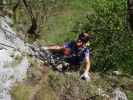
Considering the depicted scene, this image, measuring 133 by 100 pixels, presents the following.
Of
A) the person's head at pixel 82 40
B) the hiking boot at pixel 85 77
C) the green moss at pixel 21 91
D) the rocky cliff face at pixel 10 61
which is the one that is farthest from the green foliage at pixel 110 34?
the green moss at pixel 21 91

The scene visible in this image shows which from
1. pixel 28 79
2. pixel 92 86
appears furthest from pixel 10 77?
pixel 92 86

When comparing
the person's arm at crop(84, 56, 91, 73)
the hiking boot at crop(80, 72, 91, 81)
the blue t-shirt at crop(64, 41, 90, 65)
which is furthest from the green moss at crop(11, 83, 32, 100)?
the blue t-shirt at crop(64, 41, 90, 65)

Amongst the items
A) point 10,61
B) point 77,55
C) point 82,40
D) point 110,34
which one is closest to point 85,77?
point 77,55

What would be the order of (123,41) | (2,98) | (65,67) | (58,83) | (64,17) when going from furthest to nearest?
(64,17) < (123,41) < (65,67) < (58,83) < (2,98)

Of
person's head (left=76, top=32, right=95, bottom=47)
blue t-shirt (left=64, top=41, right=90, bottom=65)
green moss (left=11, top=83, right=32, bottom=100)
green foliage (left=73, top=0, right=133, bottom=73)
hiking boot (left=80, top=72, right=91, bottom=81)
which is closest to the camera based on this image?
green moss (left=11, top=83, right=32, bottom=100)

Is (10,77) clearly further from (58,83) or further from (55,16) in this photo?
(55,16)

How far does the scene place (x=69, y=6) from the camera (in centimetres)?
4366

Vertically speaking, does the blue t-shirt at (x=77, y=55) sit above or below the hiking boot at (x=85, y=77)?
above

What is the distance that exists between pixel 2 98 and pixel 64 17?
34239mm

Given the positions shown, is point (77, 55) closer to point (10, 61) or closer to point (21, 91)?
point (10, 61)

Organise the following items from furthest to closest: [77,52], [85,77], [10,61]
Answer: [77,52] → [85,77] → [10,61]

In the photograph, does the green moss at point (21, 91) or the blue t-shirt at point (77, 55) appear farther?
the blue t-shirt at point (77, 55)

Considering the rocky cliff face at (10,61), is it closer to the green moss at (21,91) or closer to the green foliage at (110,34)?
the green moss at (21,91)

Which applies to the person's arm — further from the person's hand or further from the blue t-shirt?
the person's hand
